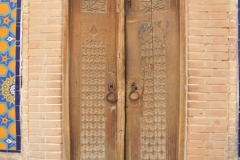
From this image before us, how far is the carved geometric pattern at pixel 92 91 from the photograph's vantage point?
284 cm

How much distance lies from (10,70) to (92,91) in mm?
717

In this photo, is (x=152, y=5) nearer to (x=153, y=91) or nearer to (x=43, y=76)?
(x=153, y=91)

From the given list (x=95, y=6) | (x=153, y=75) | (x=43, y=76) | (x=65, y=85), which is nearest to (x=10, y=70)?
(x=43, y=76)

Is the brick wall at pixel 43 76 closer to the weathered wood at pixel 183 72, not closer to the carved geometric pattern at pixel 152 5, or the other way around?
the carved geometric pattern at pixel 152 5

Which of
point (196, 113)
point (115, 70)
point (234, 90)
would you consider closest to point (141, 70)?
point (115, 70)

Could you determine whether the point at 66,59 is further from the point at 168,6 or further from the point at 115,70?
the point at 168,6

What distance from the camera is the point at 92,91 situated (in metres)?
2.84

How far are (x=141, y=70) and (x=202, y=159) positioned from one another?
89 centimetres

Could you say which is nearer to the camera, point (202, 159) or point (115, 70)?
point (202, 159)

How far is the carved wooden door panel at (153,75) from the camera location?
9.19 ft

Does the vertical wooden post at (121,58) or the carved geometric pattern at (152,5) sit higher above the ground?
the carved geometric pattern at (152,5)

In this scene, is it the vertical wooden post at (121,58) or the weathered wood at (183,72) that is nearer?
the weathered wood at (183,72)

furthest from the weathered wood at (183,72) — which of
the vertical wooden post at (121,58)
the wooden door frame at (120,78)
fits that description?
the vertical wooden post at (121,58)

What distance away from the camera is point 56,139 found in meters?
2.73
